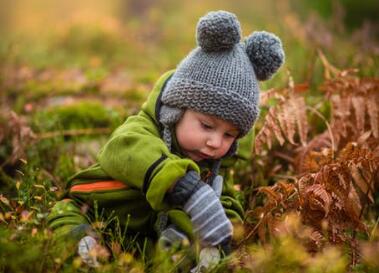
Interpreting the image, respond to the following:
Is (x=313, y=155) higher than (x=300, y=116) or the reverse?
the reverse

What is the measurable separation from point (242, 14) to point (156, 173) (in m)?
12.4

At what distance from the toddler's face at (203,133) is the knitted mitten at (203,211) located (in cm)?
29

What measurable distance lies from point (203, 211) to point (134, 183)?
1.18 feet

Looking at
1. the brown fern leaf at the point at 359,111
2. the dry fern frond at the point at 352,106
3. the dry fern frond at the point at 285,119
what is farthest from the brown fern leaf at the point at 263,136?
the brown fern leaf at the point at 359,111

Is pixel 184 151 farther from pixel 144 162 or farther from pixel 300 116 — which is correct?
pixel 300 116

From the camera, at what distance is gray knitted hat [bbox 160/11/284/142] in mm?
2967

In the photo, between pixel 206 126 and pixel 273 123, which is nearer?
pixel 206 126

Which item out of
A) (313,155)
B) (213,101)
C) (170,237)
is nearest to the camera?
(170,237)

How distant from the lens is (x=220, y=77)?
2.99 m

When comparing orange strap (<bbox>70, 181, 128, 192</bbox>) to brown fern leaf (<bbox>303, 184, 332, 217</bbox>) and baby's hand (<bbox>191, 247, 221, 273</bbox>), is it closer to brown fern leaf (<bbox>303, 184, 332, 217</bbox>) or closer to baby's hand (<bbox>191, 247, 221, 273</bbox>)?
baby's hand (<bbox>191, 247, 221, 273</bbox>)

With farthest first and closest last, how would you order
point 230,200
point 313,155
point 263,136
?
point 263,136 → point 313,155 → point 230,200

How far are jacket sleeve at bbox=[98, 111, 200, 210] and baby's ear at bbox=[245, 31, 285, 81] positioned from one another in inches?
25.3

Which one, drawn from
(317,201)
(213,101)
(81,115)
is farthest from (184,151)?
(81,115)

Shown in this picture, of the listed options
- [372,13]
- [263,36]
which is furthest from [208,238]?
[372,13]
